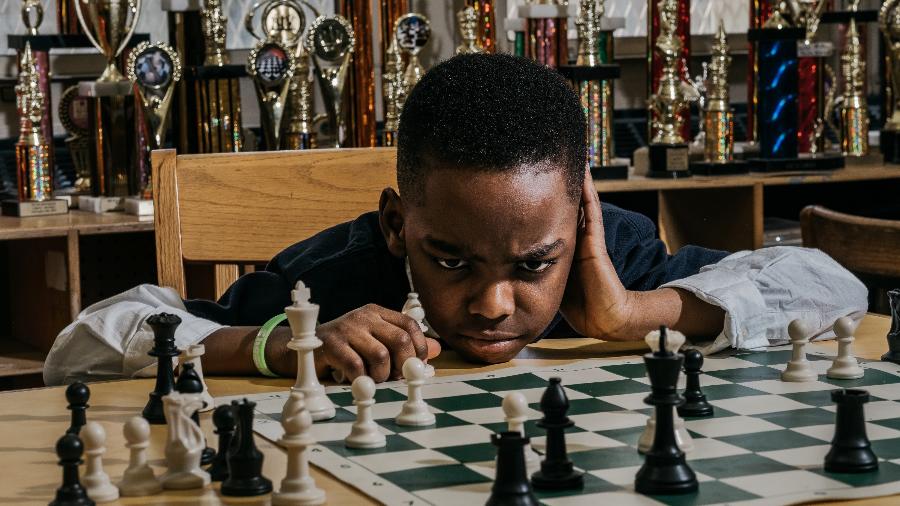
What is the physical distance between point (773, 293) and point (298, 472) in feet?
3.14

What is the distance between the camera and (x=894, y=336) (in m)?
1.63

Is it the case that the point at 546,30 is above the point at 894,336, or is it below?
above

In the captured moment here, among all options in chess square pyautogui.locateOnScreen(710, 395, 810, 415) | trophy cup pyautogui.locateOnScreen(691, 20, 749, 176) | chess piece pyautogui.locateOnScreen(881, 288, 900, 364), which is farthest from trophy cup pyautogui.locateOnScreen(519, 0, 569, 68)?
chess square pyautogui.locateOnScreen(710, 395, 810, 415)

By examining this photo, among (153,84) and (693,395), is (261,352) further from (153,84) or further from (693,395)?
(153,84)

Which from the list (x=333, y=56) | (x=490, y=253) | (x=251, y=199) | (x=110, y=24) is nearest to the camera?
(x=490, y=253)

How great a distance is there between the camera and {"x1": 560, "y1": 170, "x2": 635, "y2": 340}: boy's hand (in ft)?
5.75

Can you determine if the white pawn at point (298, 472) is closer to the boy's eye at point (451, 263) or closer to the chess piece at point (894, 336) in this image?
the boy's eye at point (451, 263)

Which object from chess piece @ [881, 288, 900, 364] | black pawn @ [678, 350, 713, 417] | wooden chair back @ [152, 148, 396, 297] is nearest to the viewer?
black pawn @ [678, 350, 713, 417]

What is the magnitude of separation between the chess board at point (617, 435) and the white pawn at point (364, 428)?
0.04 feet

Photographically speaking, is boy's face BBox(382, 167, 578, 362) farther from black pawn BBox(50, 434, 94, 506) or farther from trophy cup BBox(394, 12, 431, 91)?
trophy cup BBox(394, 12, 431, 91)

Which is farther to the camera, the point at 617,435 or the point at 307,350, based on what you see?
the point at 307,350

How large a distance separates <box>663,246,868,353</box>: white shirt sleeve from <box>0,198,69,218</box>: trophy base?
166cm

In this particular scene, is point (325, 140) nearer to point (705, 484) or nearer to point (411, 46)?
point (411, 46)

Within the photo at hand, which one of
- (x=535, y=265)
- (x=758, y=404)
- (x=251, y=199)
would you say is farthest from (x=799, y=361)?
(x=251, y=199)
